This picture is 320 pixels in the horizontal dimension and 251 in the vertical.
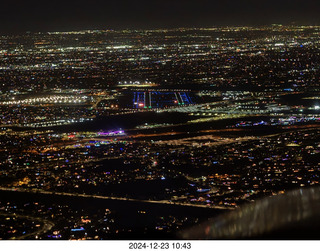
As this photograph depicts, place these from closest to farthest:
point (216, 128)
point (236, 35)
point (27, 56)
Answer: point (216, 128)
point (27, 56)
point (236, 35)

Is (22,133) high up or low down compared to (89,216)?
up

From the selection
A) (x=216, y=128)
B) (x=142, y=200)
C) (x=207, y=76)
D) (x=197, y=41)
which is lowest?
(x=142, y=200)

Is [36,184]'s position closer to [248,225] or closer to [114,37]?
[248,225]

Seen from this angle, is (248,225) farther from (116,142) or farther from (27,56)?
(27,56)

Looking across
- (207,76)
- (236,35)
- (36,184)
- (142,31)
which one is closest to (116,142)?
(36,184)

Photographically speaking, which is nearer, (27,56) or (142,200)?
(142,200)

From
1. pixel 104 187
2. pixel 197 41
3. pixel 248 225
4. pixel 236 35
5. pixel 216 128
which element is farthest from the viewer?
pixel 236 35
